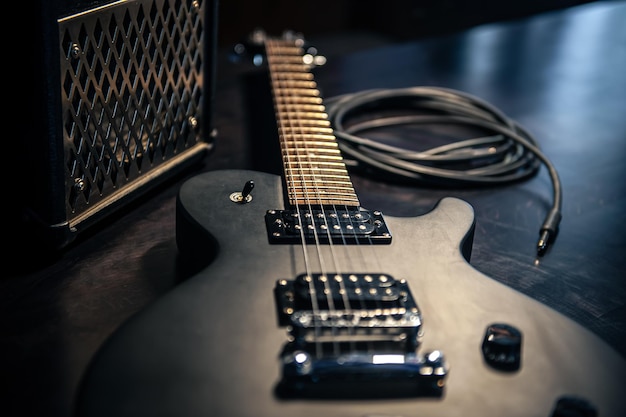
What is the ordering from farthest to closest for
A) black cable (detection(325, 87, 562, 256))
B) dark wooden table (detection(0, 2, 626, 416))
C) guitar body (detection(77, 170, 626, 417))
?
black cable (detection(325, 87, 562, 256))
dark wooden table (detection(0, 2, 626, 416))
guitar body (detection(77, 170, 626, 417))

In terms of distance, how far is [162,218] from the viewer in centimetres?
88

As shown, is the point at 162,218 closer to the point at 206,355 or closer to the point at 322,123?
the point at 322,123

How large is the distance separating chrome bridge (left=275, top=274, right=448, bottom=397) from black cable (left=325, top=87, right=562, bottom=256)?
1.01ft

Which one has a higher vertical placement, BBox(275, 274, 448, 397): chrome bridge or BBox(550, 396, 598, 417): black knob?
BBox(275, 274, 448, 397): chrome bridge

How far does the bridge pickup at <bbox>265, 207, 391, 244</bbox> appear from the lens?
72 cm

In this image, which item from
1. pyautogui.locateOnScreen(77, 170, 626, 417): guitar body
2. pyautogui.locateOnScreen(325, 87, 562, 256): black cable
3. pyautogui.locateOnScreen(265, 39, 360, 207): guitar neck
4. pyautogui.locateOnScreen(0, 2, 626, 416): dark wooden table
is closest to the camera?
pyautogui.locateOnScreen(77, 170, 626, 417): guitar body

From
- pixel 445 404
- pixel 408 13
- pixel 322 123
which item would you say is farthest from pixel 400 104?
pixel 408 13

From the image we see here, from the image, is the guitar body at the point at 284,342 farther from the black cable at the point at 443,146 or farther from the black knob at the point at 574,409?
the black cable at the point at 443,146

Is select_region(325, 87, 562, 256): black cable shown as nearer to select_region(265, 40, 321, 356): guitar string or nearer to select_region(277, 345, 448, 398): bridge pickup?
select_region(265, 40, 321, 356): guitar string

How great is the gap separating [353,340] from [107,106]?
14.9 inches

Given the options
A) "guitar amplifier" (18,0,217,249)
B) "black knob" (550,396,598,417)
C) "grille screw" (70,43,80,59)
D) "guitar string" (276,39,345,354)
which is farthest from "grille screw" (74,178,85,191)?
"black knob" (550,396,598,417)

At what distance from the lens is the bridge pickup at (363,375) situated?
21.1 inches

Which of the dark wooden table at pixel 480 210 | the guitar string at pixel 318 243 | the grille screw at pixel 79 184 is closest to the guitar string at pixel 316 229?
the guitar string at pixel 318 243

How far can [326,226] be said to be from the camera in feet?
2.41
